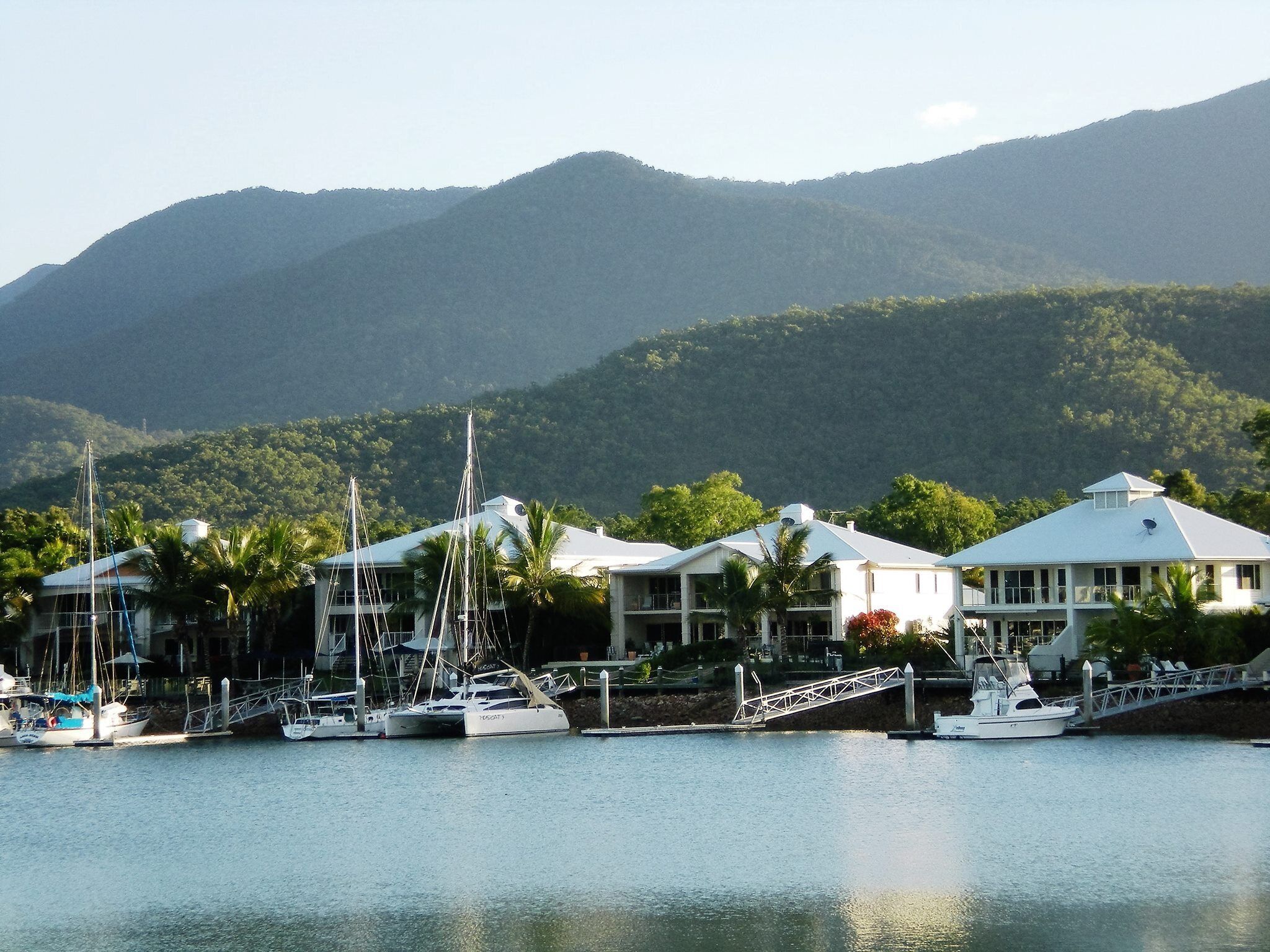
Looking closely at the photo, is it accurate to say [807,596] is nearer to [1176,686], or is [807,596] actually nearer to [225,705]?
[1176,686]

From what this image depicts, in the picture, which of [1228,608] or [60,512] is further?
[60,512]

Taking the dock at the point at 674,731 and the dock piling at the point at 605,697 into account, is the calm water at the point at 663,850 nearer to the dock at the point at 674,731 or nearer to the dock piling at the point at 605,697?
the dock at the point at 674,731

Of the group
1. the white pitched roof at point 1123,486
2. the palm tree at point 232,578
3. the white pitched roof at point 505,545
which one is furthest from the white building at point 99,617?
the white pitched roof at point 1123,486

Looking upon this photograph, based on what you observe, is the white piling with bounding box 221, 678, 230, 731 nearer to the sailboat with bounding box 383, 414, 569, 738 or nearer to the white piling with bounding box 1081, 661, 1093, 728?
the sailboat with bounding box 383, 414, 569, 738

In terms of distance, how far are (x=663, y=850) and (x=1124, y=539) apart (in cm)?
3381

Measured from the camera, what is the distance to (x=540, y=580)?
66.4m

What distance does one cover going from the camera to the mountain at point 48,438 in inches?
6442

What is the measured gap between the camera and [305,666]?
69.9 m

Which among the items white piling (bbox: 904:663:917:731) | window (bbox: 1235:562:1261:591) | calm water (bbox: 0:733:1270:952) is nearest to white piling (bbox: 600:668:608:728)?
calm water (bbox: 0:733:1270:952)

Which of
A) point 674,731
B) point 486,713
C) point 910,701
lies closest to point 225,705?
point 486,713

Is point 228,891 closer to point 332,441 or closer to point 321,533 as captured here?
point 321,533

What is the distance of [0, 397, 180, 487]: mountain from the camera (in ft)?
537

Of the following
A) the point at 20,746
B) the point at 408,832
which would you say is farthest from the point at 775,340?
the point at 408,832

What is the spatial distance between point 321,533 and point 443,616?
1699 centimetres
